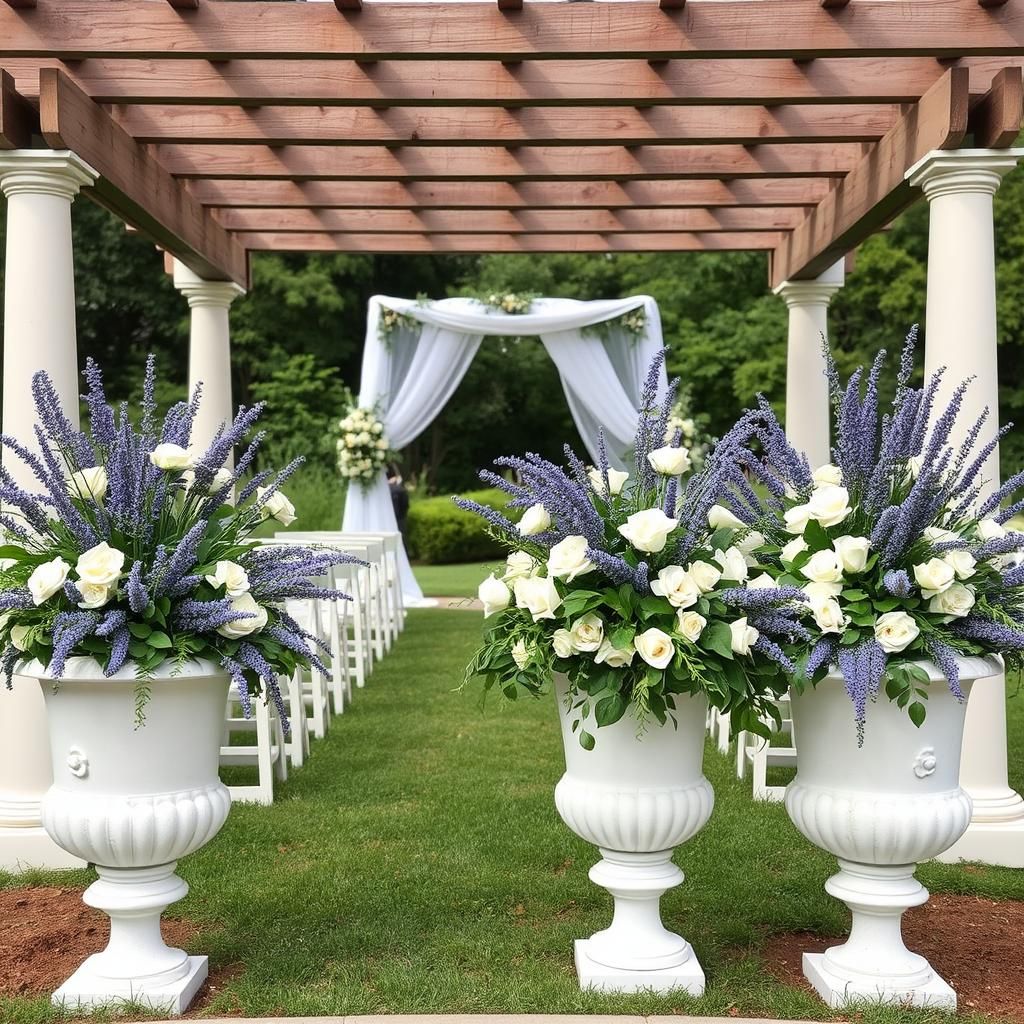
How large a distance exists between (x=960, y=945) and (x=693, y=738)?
138cm

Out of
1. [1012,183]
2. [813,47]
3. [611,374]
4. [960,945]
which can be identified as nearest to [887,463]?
[960,945]

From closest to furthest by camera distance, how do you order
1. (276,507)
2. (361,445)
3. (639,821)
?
(639,821) < (276,507) < (361,445)

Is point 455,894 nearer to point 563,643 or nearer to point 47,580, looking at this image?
point 563,643

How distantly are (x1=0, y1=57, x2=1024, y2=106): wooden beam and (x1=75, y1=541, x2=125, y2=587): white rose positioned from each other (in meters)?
2.94

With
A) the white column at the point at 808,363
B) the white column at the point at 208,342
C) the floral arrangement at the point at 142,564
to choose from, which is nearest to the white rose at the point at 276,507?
the floral arrangement at the point at 142,564

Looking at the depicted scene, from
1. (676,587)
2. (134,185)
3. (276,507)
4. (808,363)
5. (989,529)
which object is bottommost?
(676,587)

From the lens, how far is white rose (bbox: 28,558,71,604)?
3191 millimetres

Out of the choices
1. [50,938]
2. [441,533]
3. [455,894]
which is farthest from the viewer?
[441,533]

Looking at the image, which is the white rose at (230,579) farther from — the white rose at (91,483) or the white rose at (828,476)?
the white rose at (828,476)

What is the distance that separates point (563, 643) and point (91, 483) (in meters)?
1.52

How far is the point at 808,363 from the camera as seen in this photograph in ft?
27.9

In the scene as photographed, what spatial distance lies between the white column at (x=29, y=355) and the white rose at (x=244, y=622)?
1976 millimetres

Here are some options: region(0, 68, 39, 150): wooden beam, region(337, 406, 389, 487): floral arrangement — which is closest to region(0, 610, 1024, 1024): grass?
region(0, 68, 39, 150): wooden beam

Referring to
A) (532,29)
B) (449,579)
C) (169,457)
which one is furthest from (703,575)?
(449,579)
